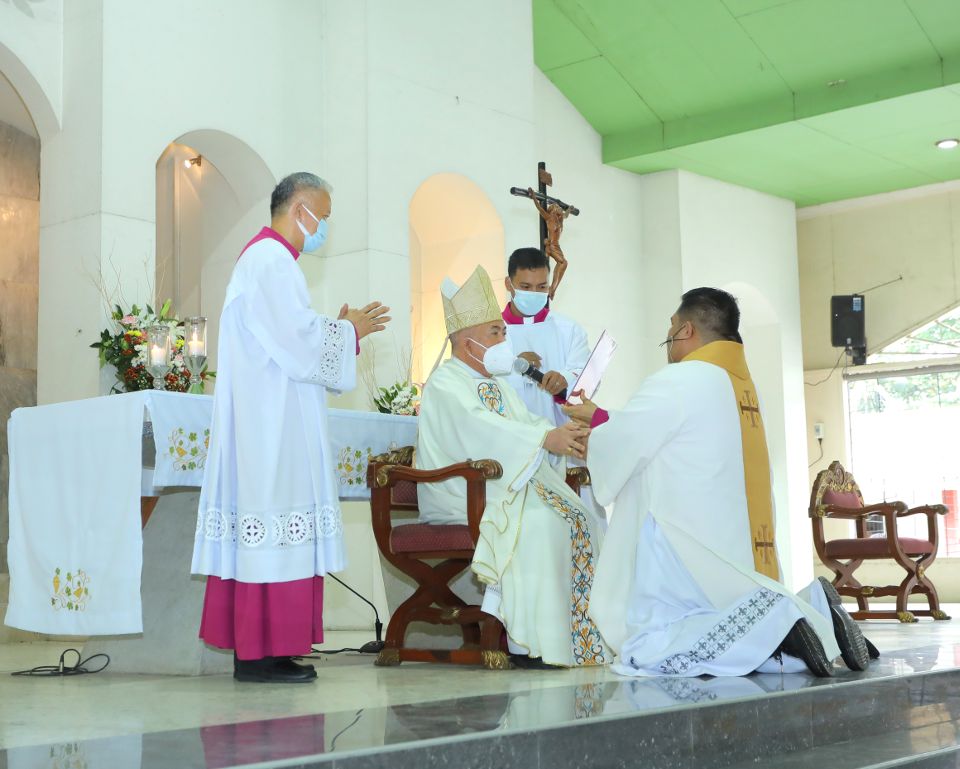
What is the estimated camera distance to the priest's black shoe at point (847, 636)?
4141mm

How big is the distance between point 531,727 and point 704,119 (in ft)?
27.4

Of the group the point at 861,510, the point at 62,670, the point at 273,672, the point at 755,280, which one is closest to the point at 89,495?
the point at 62,670

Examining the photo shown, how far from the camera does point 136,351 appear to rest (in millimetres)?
5516

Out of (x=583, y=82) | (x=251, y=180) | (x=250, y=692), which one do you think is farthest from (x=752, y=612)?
(x=583, y=82)

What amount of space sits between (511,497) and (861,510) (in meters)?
5.21

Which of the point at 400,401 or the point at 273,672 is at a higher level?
the point at 400,401

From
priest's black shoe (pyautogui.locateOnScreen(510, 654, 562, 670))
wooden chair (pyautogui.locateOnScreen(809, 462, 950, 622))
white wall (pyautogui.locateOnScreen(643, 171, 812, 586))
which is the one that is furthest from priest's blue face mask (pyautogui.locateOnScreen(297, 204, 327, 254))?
white wall (pyautogui.locateOnScreen(643, 171, 812, 586))

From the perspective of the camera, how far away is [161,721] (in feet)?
9.98

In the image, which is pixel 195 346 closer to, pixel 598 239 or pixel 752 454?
pixel 752 454

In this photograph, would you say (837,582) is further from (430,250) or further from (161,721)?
(161,721)

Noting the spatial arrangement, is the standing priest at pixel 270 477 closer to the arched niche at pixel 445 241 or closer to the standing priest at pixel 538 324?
the standing priest at pixel 538 324

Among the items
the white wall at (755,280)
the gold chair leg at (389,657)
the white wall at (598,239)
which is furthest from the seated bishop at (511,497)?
the white wall at (755,280)

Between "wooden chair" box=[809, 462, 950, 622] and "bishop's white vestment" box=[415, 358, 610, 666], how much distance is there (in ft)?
14.3

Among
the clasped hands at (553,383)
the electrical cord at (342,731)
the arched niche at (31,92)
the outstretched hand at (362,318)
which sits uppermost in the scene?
the arched niche at (31,92)
